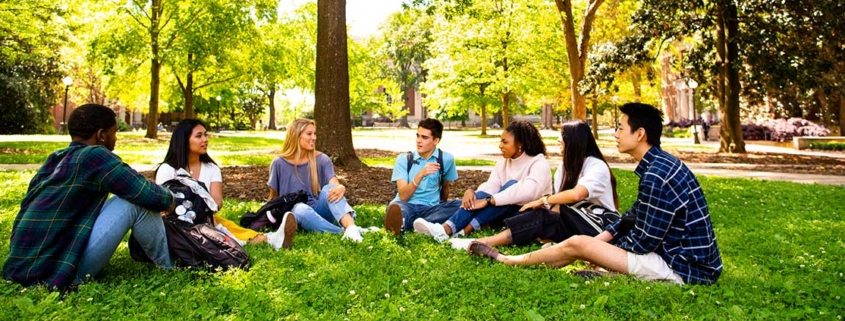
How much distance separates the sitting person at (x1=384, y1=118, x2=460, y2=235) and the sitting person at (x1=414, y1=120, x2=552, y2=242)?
248 mm

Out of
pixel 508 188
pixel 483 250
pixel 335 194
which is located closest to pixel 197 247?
pixel 335 194

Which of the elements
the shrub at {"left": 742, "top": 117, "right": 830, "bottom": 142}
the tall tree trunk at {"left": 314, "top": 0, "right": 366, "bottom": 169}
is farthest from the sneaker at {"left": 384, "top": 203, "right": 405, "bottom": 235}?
the shrub at {"left": 742, "top": 117, "right": 830, "bottom": 142}

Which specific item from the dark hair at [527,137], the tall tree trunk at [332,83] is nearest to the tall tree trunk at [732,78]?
the tall tree trunk at [332,83]

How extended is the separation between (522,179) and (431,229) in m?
1.00

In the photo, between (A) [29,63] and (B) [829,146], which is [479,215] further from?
(A) [29,63]

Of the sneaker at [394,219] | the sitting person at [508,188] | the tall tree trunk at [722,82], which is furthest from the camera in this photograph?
the tall tree trunk at [722,82]

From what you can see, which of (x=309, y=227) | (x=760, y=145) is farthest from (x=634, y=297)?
(x=760, y=145)

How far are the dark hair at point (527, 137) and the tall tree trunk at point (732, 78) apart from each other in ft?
49.7

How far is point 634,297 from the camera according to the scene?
13.3 ft

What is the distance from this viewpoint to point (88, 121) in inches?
156

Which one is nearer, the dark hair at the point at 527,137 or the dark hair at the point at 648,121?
the dark hair at the point at 648,121

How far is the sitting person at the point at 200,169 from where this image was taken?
5.37m

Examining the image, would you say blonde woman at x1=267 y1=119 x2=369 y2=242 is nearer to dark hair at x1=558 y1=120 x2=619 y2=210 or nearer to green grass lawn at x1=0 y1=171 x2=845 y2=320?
green grass lawn at x1=0 y1=171 x2=845 y2=320

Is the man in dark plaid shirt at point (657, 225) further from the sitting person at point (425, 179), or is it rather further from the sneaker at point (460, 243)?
the sitting person at point (425, 179)
